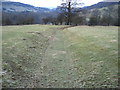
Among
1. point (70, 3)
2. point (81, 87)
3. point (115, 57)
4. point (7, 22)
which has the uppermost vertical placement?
point (70, 3)

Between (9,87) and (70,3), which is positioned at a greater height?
(70,3)

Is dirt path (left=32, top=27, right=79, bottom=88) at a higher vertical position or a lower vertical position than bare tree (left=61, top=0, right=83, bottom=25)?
lower

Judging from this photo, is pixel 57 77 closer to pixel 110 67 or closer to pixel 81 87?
pixel 81 87

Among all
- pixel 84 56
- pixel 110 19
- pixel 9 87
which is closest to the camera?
pixel 9 87

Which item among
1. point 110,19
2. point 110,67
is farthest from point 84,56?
point 110,19

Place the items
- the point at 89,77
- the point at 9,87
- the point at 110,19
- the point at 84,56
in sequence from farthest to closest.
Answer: the point at 110,19
the point at 84,56
the point at 89,77
the point at 9,87

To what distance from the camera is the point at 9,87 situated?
390 inches

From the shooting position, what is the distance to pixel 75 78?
11.6m

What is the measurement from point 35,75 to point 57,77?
1815 mm

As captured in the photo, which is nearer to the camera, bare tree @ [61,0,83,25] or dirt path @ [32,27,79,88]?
dirt path @ [32,27,79,88]

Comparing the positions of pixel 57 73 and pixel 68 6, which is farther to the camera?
pixel 68 6

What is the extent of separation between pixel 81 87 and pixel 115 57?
6.40 meters

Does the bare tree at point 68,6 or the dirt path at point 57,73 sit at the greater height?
the bare tree at point 68,6

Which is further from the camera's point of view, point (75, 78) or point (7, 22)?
point (7, 22)
